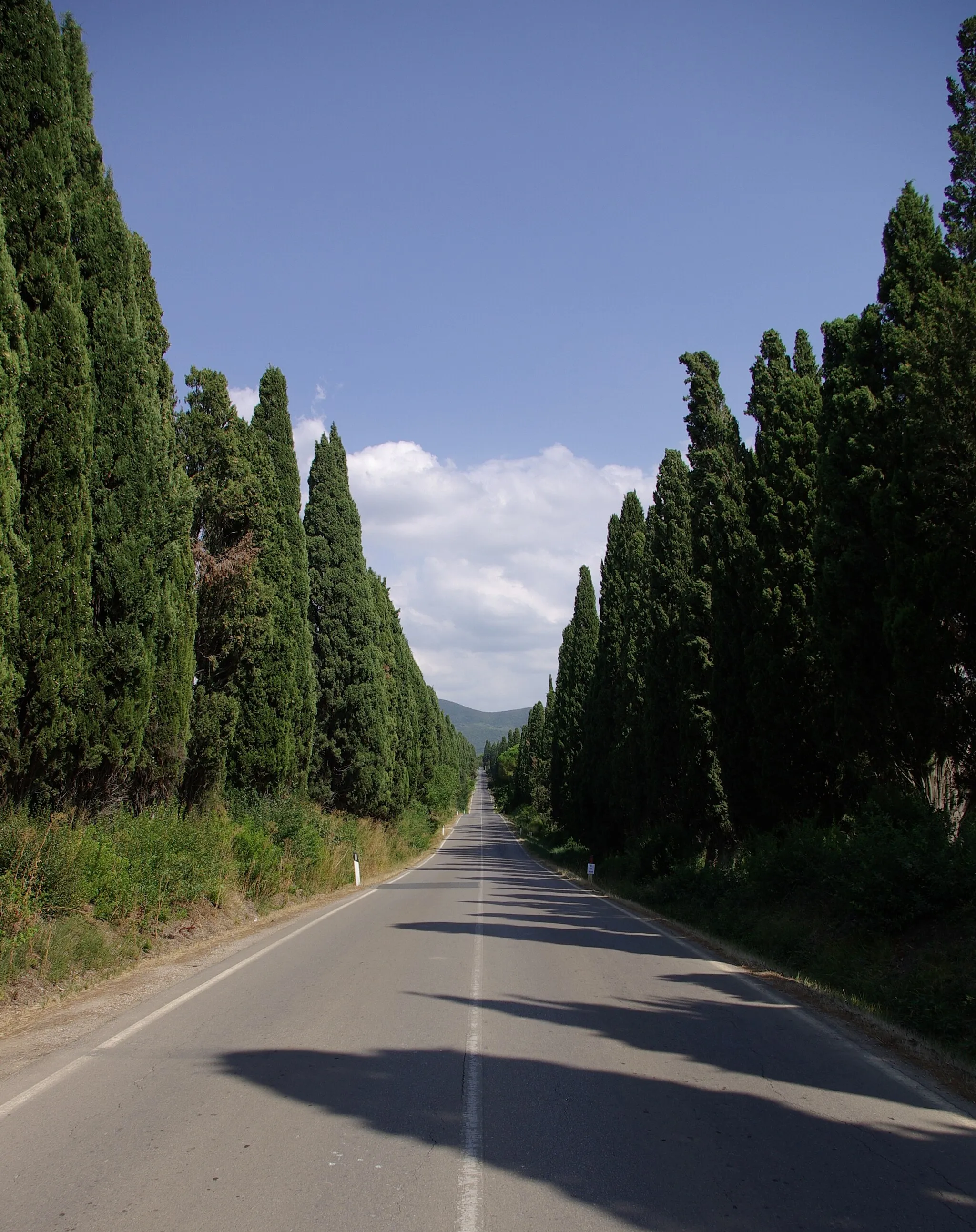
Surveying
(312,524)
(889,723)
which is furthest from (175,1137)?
(312,524)

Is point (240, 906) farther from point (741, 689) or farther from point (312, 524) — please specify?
point (312, 524)

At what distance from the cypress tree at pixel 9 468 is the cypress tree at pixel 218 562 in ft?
27.5

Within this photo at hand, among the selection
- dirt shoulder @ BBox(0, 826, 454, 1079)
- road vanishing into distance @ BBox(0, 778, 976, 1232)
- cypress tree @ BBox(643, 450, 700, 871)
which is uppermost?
cypress tree @ BBox(643, 450, 700, 871)

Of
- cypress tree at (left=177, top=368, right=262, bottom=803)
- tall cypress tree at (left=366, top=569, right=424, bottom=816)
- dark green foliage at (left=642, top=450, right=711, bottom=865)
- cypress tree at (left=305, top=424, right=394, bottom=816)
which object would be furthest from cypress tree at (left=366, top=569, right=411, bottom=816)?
cypress tree at (left=177, top=368, right=262, bottom=803)

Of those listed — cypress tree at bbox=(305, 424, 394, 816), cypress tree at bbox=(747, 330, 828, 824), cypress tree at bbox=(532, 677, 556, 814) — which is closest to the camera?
cypress tree at bbox=(747, 330, 828, 824)

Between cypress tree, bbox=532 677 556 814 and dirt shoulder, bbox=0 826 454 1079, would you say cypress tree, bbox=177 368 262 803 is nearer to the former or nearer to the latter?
dirt shoulder, bbox=0 826 454 1079

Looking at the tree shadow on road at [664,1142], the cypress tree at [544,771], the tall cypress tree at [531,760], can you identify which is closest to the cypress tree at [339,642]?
the tree shadow on road at [664,1142]

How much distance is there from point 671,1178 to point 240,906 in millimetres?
13980

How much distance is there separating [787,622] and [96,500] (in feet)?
39.2

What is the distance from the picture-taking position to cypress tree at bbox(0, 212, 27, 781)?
928 cm

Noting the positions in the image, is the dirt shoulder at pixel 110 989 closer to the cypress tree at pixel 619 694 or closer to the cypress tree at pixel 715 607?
the cypress tree at pixel 715 607

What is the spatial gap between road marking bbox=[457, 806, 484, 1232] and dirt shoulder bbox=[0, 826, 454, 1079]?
331cm

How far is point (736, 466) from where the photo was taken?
20578 millimetres

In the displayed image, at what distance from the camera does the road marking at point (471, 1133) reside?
4.09 metres
